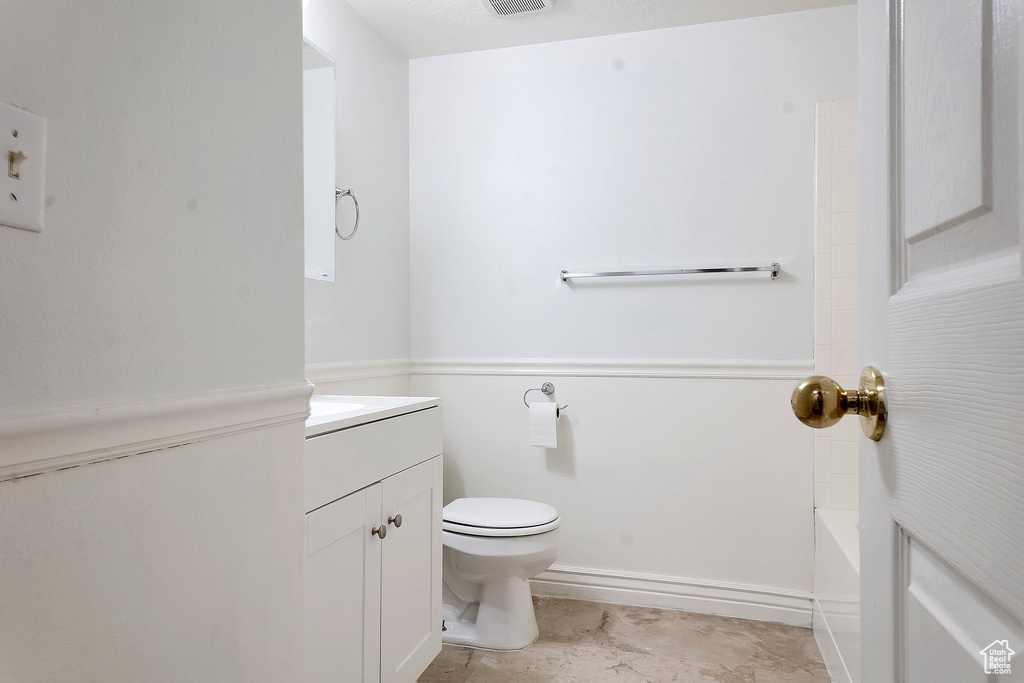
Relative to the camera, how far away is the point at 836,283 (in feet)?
7.58

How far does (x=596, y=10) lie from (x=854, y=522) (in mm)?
2018

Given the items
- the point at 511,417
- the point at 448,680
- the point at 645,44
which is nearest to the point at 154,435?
the point at 448,680

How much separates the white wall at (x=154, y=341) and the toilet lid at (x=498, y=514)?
3.76ft

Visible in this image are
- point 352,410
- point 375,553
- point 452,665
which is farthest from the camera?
point 452,665

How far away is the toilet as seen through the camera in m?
2.09

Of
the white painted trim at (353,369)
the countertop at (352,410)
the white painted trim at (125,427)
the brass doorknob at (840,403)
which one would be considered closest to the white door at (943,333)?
the brass doorknob at (840,403)

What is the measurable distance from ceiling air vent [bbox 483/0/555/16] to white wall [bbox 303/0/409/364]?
19.8 inches

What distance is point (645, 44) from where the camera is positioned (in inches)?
99.5

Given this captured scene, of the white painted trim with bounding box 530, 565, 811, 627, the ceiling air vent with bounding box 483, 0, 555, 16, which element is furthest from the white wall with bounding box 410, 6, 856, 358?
the white painted trim with bounding box 530, 565, 811, 627

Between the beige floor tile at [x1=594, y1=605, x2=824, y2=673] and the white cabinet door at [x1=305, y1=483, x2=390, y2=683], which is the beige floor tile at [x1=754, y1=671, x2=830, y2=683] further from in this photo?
the white cabinet door at [x1=305, y1=483, x2=390, y2=683]

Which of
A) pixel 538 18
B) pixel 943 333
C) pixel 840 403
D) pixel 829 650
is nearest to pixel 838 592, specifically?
pixel 829 650

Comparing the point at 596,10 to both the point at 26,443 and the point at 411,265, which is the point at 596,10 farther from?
the point at 26,443

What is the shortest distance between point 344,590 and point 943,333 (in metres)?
1.25

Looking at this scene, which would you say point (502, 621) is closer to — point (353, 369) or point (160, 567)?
point (353, 369)
